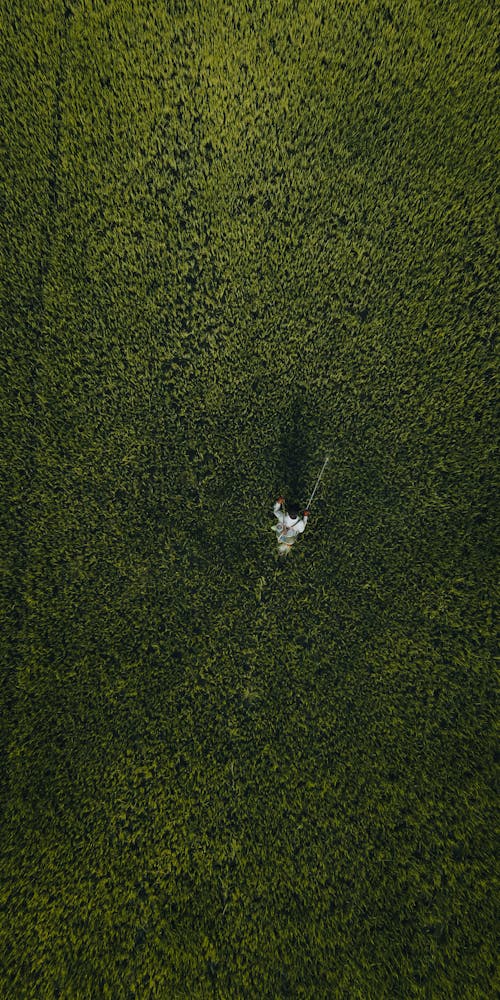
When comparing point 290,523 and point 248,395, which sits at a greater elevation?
point 248,395

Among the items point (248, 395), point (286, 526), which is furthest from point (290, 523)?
point (248, 395)

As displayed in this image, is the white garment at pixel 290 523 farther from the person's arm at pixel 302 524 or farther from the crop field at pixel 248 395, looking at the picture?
the crop field at pixel 248 395

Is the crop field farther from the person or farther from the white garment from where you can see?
the white garment

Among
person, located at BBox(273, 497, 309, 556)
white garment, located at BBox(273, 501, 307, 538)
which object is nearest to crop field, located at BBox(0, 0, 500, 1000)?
person, located at BBox(273, 497, 309, 556)

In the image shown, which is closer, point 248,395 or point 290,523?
point 290,523

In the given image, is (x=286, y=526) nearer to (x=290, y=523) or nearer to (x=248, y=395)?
(x=290, y=523)
